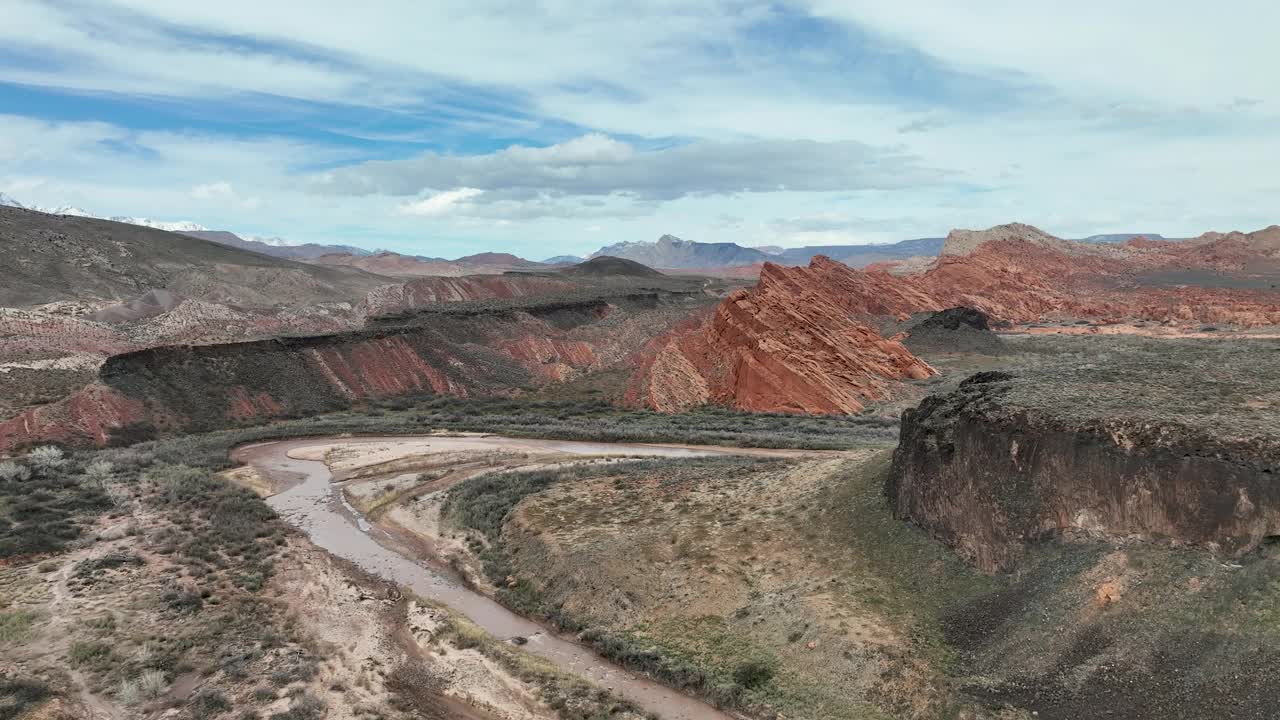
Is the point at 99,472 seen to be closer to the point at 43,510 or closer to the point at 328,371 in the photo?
the point at 43,510

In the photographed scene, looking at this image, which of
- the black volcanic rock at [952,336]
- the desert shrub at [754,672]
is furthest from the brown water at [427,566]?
the black volcanic rock at [952,336]

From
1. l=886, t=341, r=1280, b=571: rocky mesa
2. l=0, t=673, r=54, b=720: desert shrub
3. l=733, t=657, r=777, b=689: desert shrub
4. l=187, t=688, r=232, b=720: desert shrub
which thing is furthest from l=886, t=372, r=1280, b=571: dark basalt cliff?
l=0, t=673, r=54, b=720: desert shrub

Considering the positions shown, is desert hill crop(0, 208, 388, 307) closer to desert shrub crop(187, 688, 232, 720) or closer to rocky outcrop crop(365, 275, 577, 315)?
rocky outcrop crop(365, 275, 577, 315)

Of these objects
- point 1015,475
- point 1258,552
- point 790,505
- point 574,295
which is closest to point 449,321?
point 574,295

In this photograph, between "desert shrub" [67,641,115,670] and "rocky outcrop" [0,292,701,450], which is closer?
"desert shrub" [67,641,115,670]

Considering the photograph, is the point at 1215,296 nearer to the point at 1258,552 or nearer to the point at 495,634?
the point at 1258,552

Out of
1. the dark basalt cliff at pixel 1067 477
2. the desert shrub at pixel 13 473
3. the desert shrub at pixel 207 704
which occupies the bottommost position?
the desert shrub at pixel 207 704

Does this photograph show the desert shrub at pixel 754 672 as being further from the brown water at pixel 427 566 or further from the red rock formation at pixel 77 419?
the red rock formation at pixel 77 419
